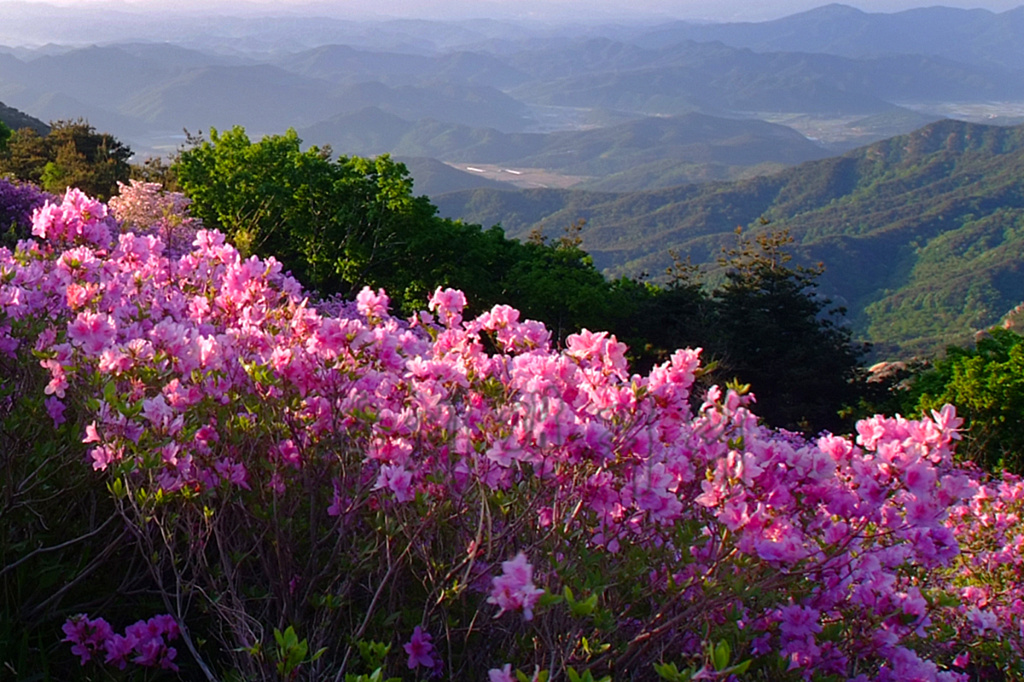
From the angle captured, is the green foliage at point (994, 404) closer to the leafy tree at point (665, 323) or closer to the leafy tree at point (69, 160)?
the leafy tree at point (665, 323)

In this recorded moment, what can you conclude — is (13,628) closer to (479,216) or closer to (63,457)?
(63,457)

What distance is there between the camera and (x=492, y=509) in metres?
2.46

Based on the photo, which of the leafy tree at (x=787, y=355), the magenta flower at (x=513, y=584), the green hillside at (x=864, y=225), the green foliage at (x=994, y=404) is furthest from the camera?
the green hillside at (x=864, y=225)

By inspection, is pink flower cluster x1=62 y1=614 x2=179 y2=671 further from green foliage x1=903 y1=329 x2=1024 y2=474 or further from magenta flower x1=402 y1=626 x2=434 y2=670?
green foliage x1=903 y1=329 x2=1024 y2=474

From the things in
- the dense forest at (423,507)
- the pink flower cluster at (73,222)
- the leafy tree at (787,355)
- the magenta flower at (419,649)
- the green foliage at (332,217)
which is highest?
Answer: the pink flower cluster at (73,222)

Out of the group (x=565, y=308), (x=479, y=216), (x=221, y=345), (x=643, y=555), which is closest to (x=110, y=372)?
(x=221, y=345)

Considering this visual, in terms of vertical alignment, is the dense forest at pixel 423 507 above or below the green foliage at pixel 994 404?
above

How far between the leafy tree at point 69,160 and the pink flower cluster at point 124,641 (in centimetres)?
1663

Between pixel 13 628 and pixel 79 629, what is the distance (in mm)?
305

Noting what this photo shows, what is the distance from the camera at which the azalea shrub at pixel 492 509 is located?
7.16ft

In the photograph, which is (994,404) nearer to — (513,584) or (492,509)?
(492,509)

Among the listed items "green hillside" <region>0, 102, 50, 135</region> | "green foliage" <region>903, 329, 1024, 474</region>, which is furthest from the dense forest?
"green hillside" <region>0, 102, 50, 135</region>

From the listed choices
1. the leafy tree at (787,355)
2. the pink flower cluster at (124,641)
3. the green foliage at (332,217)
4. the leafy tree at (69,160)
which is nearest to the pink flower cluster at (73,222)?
the pink flower cluster at (124,641)

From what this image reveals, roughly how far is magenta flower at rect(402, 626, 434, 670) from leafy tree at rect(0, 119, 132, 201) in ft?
57.1
